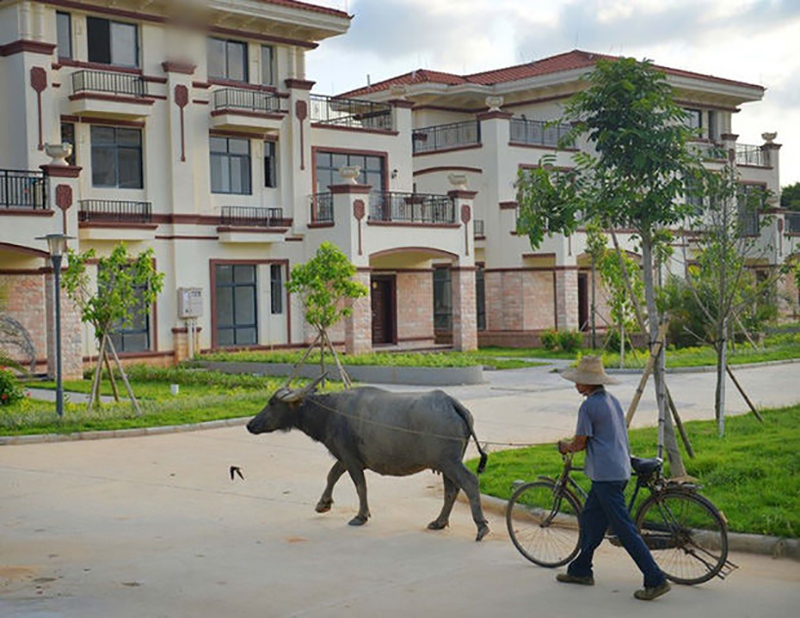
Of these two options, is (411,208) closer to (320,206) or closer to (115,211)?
(320,206)

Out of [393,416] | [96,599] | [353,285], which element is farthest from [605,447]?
[353,285]

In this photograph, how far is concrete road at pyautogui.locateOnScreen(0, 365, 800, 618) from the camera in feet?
26.0

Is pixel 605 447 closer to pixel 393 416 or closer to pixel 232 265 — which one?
pixel 393 416

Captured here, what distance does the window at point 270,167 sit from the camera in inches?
1310

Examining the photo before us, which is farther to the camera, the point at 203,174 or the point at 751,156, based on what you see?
the point at 751,156

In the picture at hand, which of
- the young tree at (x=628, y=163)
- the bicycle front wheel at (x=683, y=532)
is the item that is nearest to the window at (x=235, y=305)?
the young tree at (x=628, y=163)

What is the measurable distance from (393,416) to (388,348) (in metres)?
25.0

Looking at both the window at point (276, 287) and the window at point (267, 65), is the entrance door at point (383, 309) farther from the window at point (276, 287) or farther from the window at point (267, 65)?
the window at point (267, 65)

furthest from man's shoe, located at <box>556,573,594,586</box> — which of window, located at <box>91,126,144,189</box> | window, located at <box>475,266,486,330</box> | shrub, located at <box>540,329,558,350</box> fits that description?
window, located at <box>475,266,486,330</box>

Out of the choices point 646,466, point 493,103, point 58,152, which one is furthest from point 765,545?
point 493,103

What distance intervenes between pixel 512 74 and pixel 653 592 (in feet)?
126

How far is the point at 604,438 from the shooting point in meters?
8.30

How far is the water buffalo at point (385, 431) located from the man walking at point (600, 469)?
1.77 meters

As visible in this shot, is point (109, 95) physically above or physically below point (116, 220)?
above
